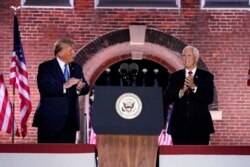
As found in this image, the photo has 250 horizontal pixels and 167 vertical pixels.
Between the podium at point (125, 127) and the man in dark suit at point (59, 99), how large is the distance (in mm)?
1247

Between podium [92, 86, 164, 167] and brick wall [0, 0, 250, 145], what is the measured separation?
18.2 ft

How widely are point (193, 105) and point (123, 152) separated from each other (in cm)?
149

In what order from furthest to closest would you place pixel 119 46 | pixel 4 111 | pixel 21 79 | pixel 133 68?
pixel 119 46, pixel 21 79, pixel 4 111, pixel 133 68

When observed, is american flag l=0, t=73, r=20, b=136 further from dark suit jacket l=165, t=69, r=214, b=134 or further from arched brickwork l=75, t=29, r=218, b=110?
dark suit jacket l=165, t=69, r=214, b=134

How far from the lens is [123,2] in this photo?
995 centimetres

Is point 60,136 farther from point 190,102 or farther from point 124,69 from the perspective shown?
point 190,102

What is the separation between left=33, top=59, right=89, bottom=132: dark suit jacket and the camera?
18.3 feet

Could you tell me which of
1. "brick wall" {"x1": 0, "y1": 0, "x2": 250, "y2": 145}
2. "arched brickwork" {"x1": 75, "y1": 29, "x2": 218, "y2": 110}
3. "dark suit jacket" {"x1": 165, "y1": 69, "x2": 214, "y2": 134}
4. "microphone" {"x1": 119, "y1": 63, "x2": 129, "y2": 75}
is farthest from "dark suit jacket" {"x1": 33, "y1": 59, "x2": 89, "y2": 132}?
"brick wall" {"x1": 0, "y1": 0, "x2": 250, "y2": 145}

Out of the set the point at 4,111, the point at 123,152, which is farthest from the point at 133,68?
the point at 4,111

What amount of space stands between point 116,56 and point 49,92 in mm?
4995

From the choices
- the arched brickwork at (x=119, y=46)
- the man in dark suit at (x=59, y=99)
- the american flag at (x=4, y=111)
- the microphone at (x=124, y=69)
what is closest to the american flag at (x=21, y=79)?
the american flag at (x=4, y=111)

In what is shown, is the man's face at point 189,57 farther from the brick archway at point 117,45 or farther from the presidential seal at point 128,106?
the brick archway at point 117,45

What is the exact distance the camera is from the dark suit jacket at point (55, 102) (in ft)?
18.3

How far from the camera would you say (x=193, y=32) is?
9.84 meters
